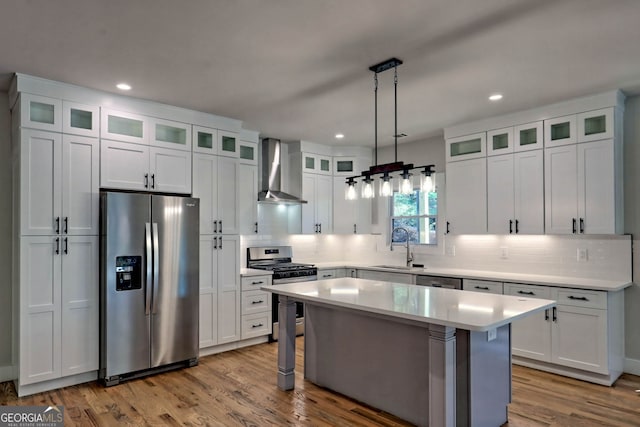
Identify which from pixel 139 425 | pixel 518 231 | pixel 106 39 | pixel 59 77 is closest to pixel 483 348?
pixel 518 231

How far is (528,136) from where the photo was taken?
14.4 feet

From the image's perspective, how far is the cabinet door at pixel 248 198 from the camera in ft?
17.1

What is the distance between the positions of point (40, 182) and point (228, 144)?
1919mm

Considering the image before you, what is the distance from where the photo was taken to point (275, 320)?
5.16 metres

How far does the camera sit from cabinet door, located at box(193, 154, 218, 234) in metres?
4.48

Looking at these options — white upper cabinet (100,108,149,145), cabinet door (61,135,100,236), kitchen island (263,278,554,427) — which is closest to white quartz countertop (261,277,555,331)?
kitchen island (263,278,554,427)

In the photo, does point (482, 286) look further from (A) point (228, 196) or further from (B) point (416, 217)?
(A) point (228, 196)

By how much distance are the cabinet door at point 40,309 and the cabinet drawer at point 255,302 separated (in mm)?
1908

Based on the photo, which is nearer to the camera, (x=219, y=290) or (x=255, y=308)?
(x=219, y=290)

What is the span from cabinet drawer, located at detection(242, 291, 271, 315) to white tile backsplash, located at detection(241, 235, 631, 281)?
2.33 ft

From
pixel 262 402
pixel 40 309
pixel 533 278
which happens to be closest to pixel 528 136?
pixel 533 278

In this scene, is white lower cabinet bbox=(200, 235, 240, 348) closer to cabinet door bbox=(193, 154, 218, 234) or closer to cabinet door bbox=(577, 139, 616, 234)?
cabinet door bbox=(193, 154, 218, 234)

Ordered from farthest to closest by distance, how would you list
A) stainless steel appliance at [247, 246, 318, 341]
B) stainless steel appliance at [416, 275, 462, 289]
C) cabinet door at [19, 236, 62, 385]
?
1. stainless steel appliance at [247, 246, 318, 341]
2. stainless steel appliance at [416, 275, 462, 289]
3. cabinet door at [19, 236, 62, 385]

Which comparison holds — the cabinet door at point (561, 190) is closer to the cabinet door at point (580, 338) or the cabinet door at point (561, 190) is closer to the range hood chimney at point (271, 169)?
the cabinet door at point (580, 338)
